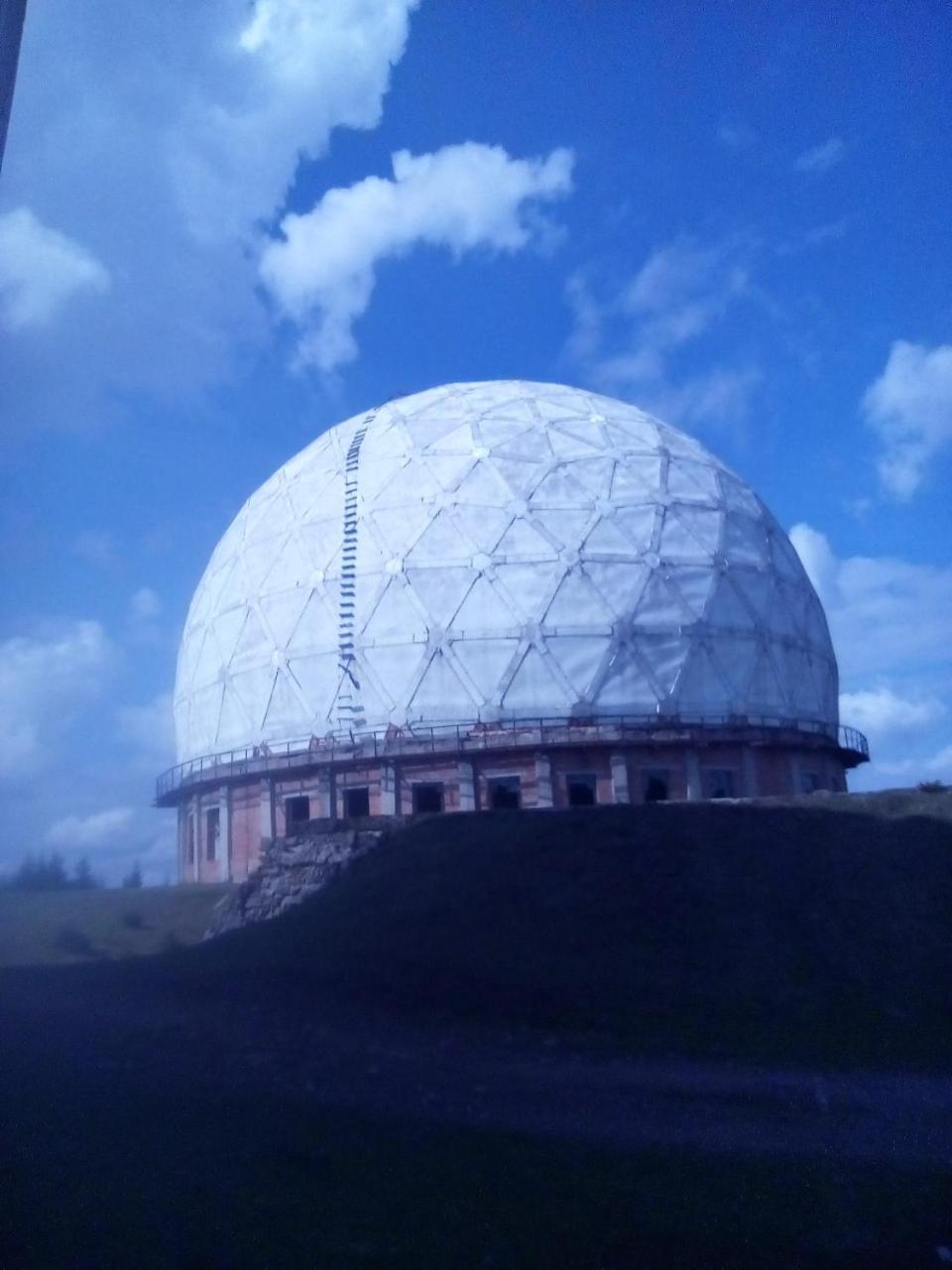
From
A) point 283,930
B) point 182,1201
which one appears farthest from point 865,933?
point 182,1201

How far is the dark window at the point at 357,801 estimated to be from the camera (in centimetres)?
2701

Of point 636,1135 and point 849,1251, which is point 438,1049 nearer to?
point 636,1135

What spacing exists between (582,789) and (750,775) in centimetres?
486

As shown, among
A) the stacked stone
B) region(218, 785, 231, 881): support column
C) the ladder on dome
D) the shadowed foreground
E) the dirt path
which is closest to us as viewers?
the shadowed foreground

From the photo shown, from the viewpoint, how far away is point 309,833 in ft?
70.9

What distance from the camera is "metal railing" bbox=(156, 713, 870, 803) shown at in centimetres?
2658

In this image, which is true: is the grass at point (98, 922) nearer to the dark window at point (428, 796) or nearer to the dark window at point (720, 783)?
the dark window at point (428, 796)

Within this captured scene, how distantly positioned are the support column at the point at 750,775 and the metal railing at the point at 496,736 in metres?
0.46

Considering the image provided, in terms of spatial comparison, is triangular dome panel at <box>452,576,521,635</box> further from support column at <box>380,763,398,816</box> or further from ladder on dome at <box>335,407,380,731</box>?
support column at <box>380,763,398,816</box>

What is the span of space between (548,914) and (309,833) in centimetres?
719

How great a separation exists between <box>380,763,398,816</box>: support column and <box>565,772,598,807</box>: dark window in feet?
14.5

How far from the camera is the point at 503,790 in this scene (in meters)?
26.5

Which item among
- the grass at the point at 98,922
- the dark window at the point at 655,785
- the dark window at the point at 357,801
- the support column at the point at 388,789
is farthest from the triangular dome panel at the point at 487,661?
the grass at the point at 98,922

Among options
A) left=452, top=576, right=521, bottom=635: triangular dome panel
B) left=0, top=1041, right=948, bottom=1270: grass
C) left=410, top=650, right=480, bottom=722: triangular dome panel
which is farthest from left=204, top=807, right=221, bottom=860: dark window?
left=0, top=1041, right=948, bottom=1270: grass
